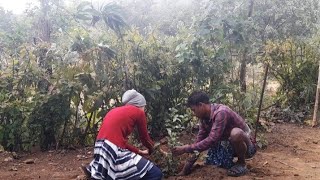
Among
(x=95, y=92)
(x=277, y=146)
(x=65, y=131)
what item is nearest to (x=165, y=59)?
(x=95, y=92)

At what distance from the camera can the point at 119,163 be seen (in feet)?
11.2

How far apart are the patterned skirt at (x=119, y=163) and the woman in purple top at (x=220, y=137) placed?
543 mm

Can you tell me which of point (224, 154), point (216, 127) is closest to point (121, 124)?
point (216, 127)

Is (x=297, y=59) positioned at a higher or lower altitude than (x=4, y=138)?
higher

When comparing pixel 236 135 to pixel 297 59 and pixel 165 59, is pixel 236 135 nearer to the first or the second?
pixel 165 59

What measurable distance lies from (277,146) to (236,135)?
7.95 ft

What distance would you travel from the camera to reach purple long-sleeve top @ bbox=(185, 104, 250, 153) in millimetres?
3840

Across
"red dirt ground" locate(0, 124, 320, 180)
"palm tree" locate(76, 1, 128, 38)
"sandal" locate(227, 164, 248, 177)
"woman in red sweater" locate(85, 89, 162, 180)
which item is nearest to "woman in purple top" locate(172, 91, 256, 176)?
"sandal" locate(227, 164, 248, 177)

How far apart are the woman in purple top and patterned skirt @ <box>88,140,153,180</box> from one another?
543 mm

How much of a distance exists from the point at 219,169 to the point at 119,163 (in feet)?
4.57

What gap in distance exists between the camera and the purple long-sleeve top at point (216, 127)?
3.84m

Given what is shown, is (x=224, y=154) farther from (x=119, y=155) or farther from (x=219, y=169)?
(x=119, y=155)

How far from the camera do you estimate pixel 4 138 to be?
525 cm

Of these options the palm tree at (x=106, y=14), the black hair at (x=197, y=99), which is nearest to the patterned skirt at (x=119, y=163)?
the black hair at (x=197, y=99)
